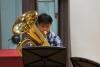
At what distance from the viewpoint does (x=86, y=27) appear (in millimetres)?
3172

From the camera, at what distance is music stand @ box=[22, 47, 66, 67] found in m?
1.99

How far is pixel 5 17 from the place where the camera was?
3324 millimetres

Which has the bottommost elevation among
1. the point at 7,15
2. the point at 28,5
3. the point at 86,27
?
the point at 86,27

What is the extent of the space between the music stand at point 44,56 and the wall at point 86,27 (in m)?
1.19

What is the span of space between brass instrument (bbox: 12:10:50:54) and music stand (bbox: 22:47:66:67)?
328 mm

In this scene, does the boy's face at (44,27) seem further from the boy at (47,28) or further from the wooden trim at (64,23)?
the wooden trim at (64,23)

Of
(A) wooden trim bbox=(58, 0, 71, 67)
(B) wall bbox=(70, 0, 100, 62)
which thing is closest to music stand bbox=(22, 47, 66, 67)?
(B) wall bbox=(70, 0, 100, 62)

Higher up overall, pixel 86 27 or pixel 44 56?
pixel 86 27

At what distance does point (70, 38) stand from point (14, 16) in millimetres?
669

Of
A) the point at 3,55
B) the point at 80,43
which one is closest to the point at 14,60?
the point at 3,55

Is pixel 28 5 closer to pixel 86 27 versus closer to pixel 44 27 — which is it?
pixel 86 27

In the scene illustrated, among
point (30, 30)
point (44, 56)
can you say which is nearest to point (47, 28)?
point (30, 30)

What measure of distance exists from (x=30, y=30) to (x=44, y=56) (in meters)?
0.49

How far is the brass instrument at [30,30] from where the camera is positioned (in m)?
2.36
